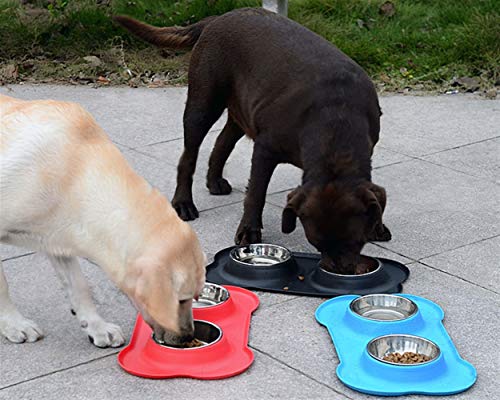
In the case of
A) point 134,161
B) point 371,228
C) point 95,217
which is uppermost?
point 95,217

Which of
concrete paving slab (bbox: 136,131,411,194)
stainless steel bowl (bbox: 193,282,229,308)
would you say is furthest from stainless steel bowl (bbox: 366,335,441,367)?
concrete paving slab (bbox: 136,131,411,194)

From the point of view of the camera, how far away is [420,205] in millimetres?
6477

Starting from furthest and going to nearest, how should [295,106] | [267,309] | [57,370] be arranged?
[295,106], [267,309], [57,370]

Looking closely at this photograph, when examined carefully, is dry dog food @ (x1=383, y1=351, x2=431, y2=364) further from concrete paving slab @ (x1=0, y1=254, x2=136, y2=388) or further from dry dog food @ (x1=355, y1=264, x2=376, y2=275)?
concrete paving slab @ (x1=0, y1=254, x2=136, y2=388)

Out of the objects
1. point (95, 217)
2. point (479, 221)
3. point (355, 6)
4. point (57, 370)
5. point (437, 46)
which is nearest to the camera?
point (95, 217)

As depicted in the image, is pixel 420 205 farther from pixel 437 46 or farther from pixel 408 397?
pixel 437 46

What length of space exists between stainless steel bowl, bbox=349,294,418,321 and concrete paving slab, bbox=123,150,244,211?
6.40 ft

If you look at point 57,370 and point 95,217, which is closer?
point 95,217

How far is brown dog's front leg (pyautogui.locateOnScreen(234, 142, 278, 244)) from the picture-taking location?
567 centimetres

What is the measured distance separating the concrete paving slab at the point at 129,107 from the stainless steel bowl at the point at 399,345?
12.7ft

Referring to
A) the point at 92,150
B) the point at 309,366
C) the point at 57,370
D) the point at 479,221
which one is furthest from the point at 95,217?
the point at 479,221

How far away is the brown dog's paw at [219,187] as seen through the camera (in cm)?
683

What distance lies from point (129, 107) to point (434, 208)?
3528 millimetres

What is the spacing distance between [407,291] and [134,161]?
292cm
